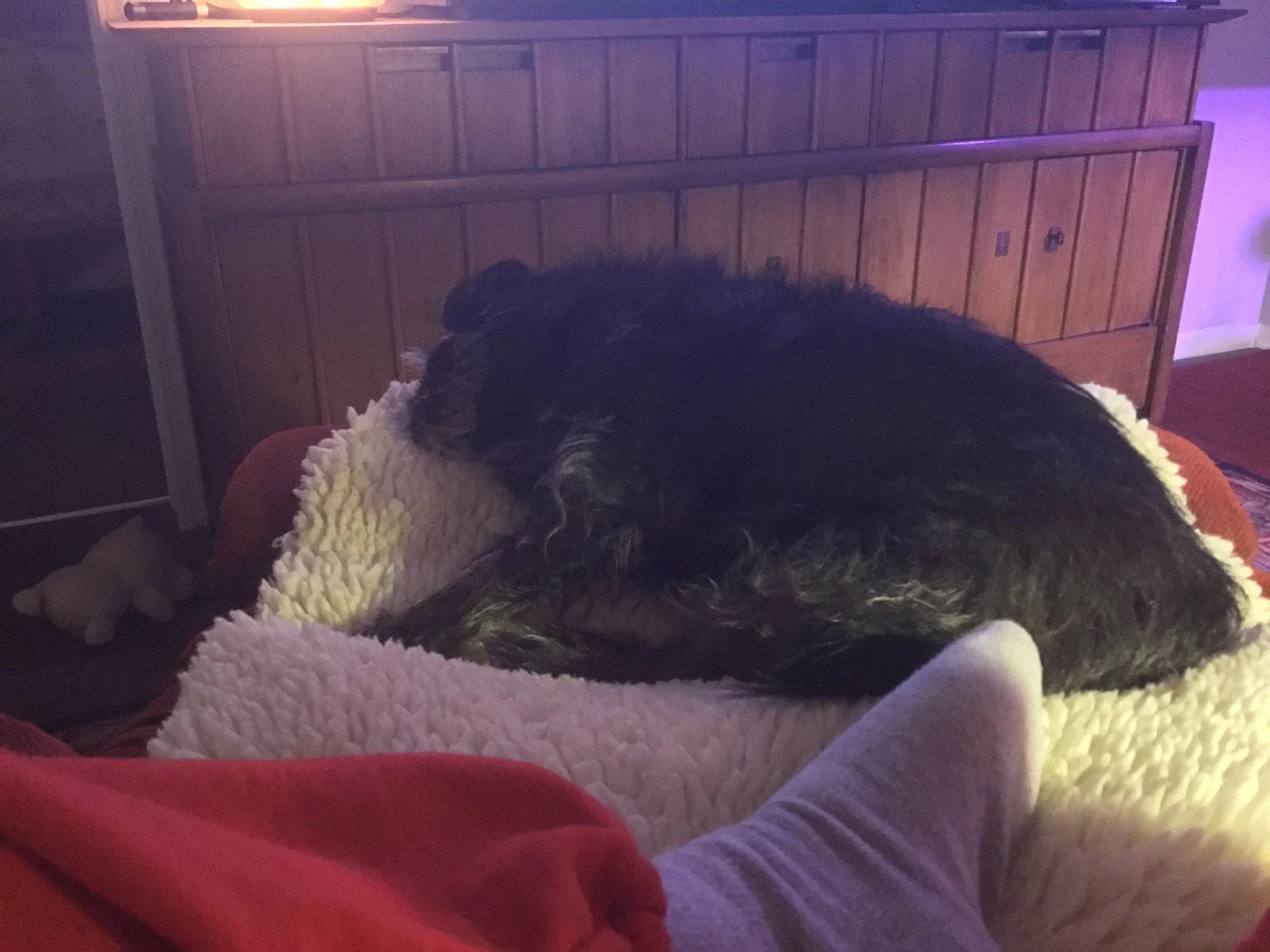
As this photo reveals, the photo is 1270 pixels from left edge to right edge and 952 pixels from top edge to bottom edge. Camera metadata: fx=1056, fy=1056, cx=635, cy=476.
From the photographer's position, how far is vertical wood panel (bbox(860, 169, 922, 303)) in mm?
1976

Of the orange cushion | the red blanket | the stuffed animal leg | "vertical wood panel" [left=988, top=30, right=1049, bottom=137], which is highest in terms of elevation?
"vertical wood panel" [left=988, top=30, right=1049, bottom=137]

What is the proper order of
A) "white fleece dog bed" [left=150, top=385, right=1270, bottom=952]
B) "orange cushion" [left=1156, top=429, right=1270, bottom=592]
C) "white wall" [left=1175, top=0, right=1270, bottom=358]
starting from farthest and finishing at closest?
"white wall" [left=1175, top=0, right=1270, bottom=358] → "orange cushion" [left=1156, top=429, right=1270, bottom=592] → "white fleece dog bed" [left=150, top=385, right=1270, bottom=952]

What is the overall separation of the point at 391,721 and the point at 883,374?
584 mm

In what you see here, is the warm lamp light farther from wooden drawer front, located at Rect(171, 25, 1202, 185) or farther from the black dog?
the black dog

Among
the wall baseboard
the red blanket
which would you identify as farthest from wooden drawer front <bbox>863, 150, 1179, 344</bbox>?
the red blanket

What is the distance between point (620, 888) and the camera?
1.57 feet

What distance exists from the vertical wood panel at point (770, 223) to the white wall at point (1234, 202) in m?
1.44

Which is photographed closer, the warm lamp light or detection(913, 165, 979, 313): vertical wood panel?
the warm lamp light

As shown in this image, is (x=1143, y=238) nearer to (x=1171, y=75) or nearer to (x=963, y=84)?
(x=1171, y=75)

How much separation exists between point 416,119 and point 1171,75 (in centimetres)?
153

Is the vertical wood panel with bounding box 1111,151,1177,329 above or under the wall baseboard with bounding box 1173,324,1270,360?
above

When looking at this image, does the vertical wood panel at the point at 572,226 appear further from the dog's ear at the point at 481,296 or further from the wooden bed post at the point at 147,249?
the wooden bed post at the point at 147,249

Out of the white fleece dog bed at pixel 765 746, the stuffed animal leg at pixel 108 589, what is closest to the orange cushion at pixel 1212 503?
the white fleece dog bed at pixel 765 746

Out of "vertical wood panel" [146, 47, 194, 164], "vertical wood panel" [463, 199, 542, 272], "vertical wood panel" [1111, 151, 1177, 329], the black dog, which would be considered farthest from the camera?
"vertical wood panel" [1111, 151, 1177, 329]
